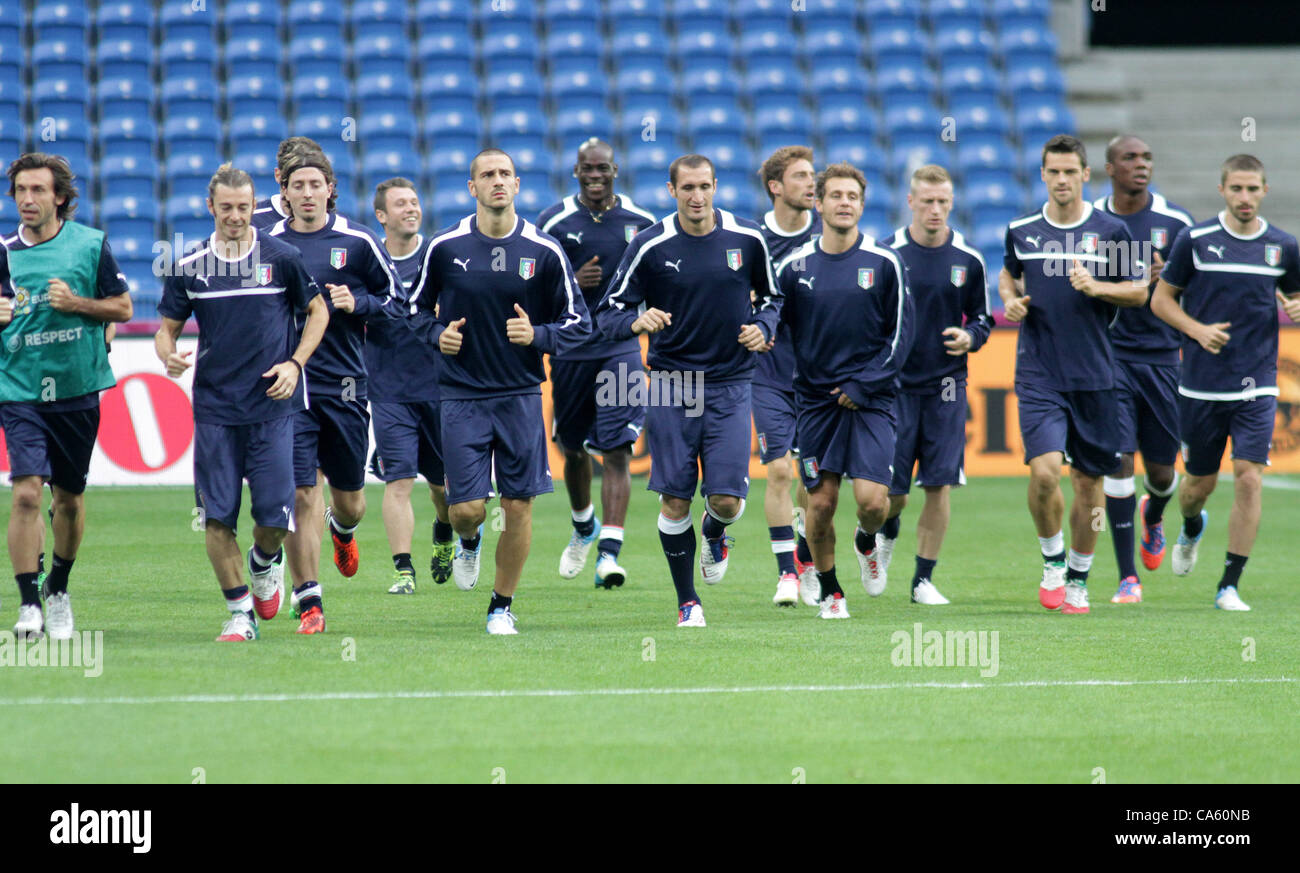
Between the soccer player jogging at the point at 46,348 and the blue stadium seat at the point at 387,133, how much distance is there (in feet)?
44.5

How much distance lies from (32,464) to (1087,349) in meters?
5.59

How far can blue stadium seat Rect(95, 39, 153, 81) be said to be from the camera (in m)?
21.9

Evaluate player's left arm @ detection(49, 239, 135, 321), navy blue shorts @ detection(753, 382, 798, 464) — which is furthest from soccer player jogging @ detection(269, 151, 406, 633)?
navy blue shorts @ detection(753, 382, 798, 464)

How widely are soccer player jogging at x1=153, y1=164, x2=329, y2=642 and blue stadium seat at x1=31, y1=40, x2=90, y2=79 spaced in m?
15.1

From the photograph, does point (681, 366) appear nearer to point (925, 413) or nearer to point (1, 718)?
point (925, 413)

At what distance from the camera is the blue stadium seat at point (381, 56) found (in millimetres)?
22422

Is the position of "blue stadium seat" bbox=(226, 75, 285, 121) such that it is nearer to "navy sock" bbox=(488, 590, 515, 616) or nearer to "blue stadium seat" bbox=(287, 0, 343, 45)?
"blue stadium seat" bbox=(287, 0, 343, 45)

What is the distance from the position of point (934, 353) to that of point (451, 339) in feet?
10.3

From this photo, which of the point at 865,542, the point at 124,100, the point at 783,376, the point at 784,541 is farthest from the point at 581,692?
the point at 124,100

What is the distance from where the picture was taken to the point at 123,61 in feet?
71.8

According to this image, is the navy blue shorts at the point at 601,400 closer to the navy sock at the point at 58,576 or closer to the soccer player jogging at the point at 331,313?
the soccer player jogging at the point at 331,313

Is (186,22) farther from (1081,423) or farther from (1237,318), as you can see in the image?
(1237,318)

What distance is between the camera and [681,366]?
8742 millimetres
